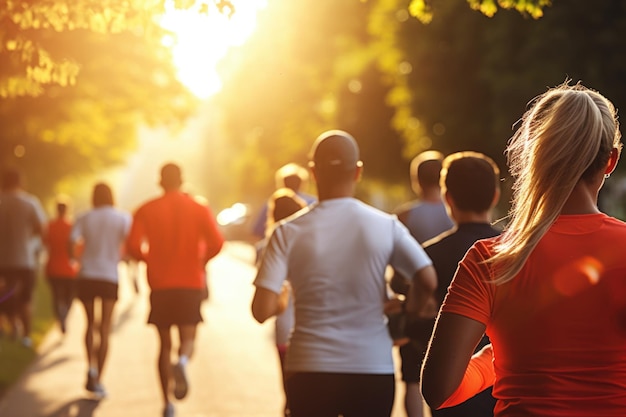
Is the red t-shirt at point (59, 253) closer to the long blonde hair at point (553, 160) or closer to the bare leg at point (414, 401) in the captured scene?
the bare leg at point (414, 401)

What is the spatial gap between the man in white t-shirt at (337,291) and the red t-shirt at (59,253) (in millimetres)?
11033

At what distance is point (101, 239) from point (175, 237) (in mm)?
2157

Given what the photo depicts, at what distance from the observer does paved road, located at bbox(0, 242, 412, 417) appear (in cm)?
1027

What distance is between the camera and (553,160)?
2652 millimetres

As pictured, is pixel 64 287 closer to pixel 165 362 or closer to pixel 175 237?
pixel 165 362

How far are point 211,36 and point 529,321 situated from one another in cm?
708

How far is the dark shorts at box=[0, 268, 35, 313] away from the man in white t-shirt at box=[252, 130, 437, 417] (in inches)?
364

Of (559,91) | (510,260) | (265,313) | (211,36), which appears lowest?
(265,313)

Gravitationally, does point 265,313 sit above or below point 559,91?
below

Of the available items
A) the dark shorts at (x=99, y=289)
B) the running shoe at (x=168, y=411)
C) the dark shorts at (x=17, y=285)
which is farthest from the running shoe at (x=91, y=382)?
the dark shorts at (x=17, y=285)

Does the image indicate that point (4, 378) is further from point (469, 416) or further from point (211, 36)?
point (469, 416)

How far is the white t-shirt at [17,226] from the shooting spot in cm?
1404

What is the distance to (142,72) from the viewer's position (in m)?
20.0

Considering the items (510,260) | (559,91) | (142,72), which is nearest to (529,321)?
(510,260)
